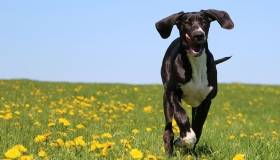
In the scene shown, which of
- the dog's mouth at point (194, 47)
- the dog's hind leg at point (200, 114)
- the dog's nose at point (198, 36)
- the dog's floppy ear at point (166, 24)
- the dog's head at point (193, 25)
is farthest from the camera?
the dog's hind leg at point (200, 114)

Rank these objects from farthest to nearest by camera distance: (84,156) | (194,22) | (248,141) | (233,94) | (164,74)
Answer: (233,94)
(248,141)
(164,74)
(194,22)
(84,156)

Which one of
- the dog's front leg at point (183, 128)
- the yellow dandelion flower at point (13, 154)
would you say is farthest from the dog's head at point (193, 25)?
the yellow dandelion flower at point (13, 154)

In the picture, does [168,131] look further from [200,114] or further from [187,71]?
[187,71]

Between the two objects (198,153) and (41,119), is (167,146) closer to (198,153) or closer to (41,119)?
(198,153)

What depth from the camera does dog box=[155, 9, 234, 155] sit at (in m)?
6.54

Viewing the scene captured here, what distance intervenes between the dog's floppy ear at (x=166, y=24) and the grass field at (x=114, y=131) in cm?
142

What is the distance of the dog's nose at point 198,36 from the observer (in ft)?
20.4

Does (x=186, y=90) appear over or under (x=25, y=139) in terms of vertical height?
over

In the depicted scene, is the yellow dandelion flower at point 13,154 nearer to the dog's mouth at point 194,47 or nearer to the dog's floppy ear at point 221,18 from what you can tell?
the dog's mouth at point 194,47

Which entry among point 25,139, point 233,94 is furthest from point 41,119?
point 233,94

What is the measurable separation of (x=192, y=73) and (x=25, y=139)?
8.41 feet

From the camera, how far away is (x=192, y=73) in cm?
677

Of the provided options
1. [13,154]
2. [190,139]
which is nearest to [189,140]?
[190,139]

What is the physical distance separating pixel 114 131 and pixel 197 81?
3.53 metres
